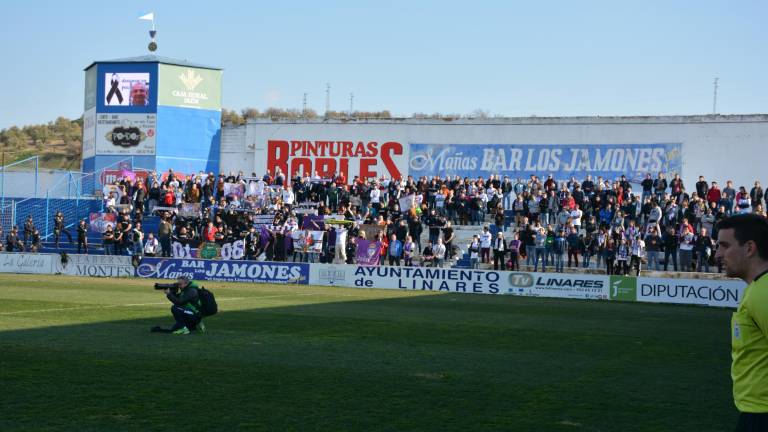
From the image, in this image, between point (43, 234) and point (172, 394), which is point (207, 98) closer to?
point (43, 234)

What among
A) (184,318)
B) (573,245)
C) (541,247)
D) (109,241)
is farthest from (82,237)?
(184,318)

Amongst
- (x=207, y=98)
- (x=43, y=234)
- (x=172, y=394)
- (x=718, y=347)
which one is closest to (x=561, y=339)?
(x=718, y=347)

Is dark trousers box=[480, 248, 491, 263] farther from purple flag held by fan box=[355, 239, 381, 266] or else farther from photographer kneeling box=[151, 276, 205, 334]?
photographer kneeling box=[151, 276, 205, 334]

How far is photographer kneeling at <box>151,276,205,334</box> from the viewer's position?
16359 millimetres

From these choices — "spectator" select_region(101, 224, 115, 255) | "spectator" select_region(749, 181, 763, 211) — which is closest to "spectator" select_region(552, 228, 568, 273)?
"spectator" select_region(749, 181, 763, 211)

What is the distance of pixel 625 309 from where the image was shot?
26281 millimetres

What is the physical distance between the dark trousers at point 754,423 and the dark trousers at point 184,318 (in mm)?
12764

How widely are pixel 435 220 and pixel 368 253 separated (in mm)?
3459

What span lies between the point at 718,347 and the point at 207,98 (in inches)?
1743

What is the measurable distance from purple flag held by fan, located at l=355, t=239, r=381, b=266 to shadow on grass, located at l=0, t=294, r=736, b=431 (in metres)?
16.0

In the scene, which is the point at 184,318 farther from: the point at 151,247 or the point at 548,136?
the point at 548,136

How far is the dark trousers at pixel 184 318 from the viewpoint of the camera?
1642 cm

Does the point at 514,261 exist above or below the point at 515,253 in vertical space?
below

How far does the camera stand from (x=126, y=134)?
54.4 m
